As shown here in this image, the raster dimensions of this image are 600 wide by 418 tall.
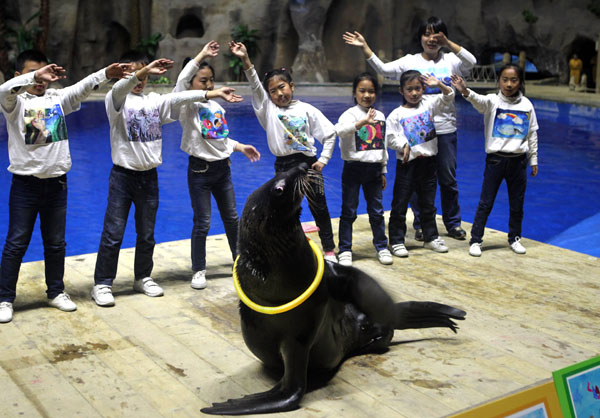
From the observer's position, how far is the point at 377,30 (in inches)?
781

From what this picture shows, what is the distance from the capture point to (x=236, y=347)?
116 inches

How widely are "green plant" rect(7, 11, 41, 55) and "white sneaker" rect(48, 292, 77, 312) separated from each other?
1570cm

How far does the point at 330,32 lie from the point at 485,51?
20.5 ft

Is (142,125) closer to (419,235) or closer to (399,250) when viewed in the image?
(399,250)

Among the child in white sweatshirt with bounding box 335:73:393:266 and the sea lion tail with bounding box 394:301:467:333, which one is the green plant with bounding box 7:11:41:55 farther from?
the sea lion tail with bounding box 394:301:467:333

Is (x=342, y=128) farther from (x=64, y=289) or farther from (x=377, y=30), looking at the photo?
(x=377, y=30)

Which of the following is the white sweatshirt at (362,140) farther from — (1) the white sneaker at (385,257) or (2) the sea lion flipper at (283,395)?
(2) the sea lion flipper at (283,395)

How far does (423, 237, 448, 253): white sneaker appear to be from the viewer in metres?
4.52

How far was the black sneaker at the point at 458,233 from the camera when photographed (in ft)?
15.9

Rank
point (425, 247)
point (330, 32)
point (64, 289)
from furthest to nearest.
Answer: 1. point (330, 32)
2. point (425, 247)
3. point (64, 289)

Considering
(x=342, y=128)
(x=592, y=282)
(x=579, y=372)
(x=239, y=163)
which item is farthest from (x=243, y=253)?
(x=239, y=163)

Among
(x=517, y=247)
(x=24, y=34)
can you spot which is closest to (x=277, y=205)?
(x=517, y=247)

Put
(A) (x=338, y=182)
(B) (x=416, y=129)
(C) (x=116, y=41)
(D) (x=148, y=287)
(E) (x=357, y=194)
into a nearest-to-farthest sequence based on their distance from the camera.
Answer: (D) (x=148, y=287) < (E) (x=357, y=194) < (B) (x=416, y=129) < (A) (x=338, y=182) < (C) (x=116, y=41)

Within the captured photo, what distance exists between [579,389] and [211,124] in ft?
8.29
